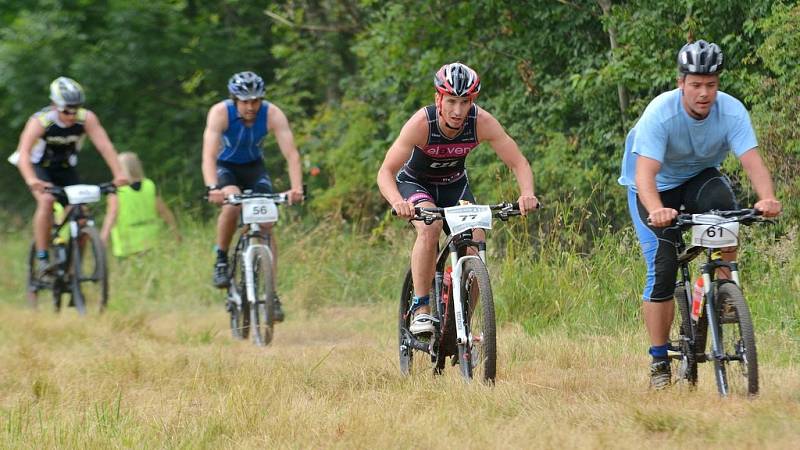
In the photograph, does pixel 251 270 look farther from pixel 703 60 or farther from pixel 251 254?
pixel 703 60

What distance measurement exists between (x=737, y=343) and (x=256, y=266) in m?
5.12

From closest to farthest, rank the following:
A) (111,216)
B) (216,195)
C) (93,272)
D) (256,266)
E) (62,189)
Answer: (216,195) → (256,266) → (62,189) → (93,272) → (111,216)

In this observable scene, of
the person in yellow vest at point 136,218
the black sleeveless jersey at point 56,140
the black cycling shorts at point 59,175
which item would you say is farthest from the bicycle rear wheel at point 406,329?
the person in yellow vest at point 136,218

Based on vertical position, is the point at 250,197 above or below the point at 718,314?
above

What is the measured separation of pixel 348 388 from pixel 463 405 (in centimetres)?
112

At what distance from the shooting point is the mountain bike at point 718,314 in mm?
5848

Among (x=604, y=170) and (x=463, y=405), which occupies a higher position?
(x=604, y=170)

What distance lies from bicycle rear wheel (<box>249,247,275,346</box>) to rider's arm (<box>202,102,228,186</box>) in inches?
28.8

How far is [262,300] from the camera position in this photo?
10.1 metres

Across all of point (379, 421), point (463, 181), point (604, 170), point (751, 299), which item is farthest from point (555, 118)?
point (379, 421)

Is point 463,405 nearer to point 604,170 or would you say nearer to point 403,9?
point 604,170

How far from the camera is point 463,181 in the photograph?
7.66 m

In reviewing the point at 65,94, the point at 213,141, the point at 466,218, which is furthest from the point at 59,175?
the point at 466,218

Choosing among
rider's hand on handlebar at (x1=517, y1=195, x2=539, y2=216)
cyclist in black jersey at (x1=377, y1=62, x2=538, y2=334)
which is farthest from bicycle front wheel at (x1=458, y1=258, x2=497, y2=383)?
rider's hand on handlebar at (x1=517, y1=195, x2=539, y2=216)
